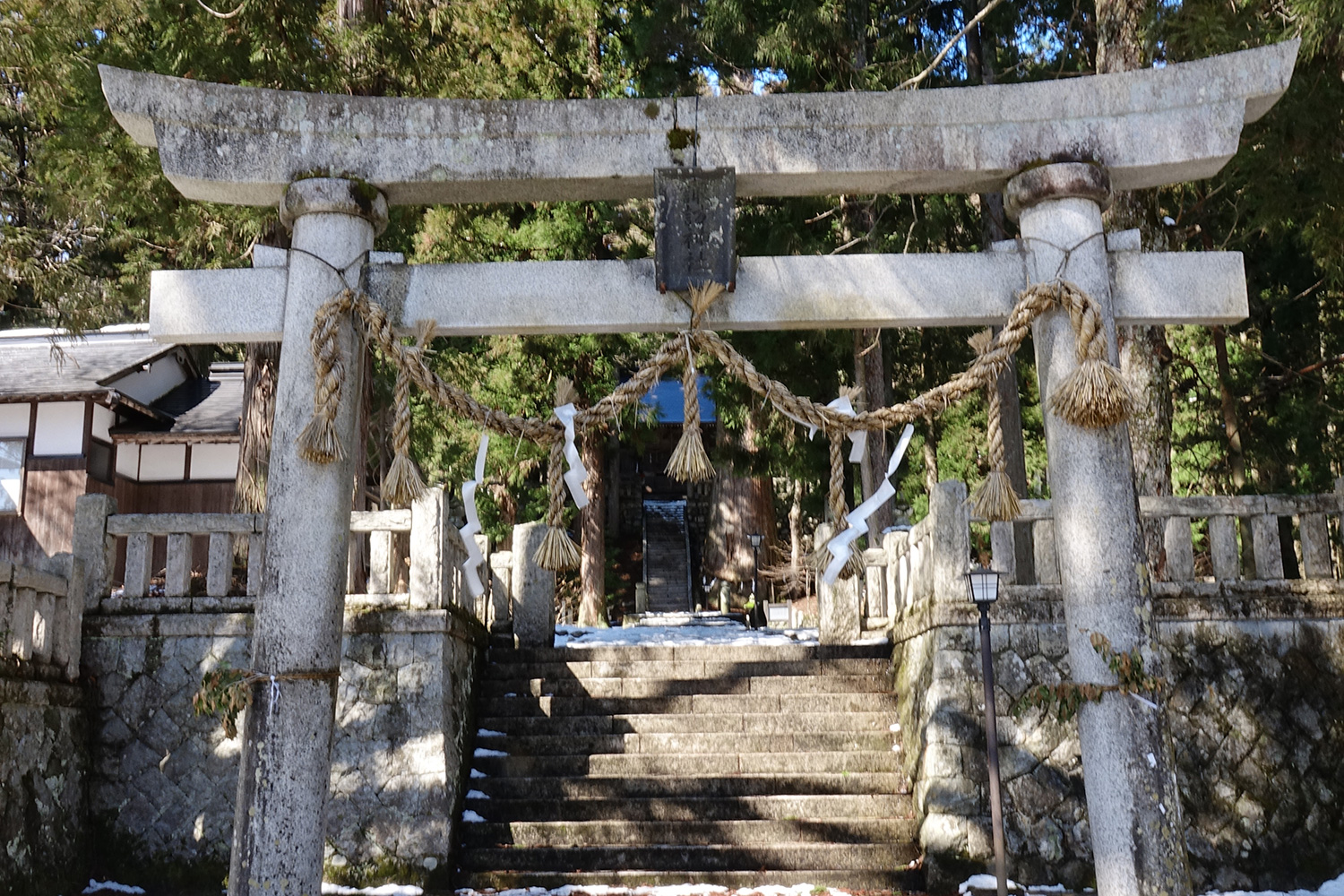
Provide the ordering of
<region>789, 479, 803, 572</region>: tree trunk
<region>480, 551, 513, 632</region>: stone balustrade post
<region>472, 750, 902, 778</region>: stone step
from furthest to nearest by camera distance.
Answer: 1. <region>789, 479, 803, 572</region>: tree trunk
2. <region>480, 551, 513, 632</region>: stone balustrade post
3. <region>472, 750, 902, 778</region>: stone step

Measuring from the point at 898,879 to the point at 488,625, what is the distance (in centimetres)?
446

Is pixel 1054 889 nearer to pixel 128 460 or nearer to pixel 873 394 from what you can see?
pixel 873 394

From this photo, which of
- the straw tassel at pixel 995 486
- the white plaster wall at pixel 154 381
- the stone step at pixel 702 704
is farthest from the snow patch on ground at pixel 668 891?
the white plaster wall at pixel 154 381

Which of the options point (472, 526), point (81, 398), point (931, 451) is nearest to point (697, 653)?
point (472, 526)

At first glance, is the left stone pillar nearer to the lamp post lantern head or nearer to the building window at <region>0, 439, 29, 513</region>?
the lamp post lantern head

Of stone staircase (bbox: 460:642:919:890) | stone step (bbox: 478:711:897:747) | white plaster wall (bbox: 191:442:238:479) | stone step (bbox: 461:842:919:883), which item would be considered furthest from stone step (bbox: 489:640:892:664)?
white plaster wall (bbox: 191:442:238:479)

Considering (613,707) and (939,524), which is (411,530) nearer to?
(613,707)

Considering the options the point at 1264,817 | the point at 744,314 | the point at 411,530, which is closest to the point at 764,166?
the point at 744,314

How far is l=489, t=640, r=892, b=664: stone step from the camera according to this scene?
30.8 feet

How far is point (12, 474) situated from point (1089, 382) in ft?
54.7

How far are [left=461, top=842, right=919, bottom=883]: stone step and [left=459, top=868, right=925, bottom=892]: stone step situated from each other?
9cm

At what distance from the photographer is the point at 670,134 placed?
476 centimetres

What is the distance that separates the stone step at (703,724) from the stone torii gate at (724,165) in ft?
14.3

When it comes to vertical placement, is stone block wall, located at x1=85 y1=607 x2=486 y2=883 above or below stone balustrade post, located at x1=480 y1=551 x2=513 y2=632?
below
